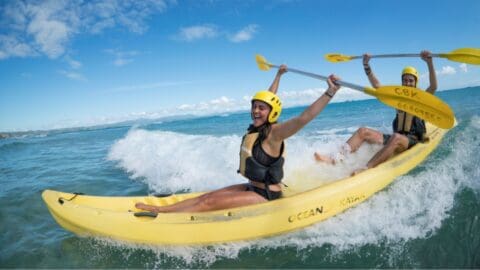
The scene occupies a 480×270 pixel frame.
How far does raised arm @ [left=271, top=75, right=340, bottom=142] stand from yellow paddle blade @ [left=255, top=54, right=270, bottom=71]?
3.60m

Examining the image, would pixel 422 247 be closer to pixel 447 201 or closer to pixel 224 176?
pixel 447 201

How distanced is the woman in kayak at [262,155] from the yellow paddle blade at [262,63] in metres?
3.22

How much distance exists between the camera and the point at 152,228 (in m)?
4.09

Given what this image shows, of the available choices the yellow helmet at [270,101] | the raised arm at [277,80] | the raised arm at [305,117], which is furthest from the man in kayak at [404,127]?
the raised arm at [305,117]

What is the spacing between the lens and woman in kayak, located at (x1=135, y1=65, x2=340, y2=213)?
3627 mm

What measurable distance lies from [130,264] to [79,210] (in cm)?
113

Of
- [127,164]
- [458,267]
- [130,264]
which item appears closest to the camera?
[458,267]

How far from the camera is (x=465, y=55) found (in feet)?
Result: 19.2

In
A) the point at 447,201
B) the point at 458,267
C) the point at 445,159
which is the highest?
the point at 445,159

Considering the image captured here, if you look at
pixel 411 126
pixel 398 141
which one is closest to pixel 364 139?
pixel 398 141

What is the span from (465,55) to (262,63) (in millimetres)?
3714

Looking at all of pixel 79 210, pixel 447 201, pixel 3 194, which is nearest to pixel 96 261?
pixel 79 210

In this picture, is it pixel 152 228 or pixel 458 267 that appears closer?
pixel 458 267

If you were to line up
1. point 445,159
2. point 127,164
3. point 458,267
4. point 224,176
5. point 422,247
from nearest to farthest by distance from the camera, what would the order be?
1. point 458,267
2. point 422,247
3. point 445,159
4. point 224,176
5. point 127,164
